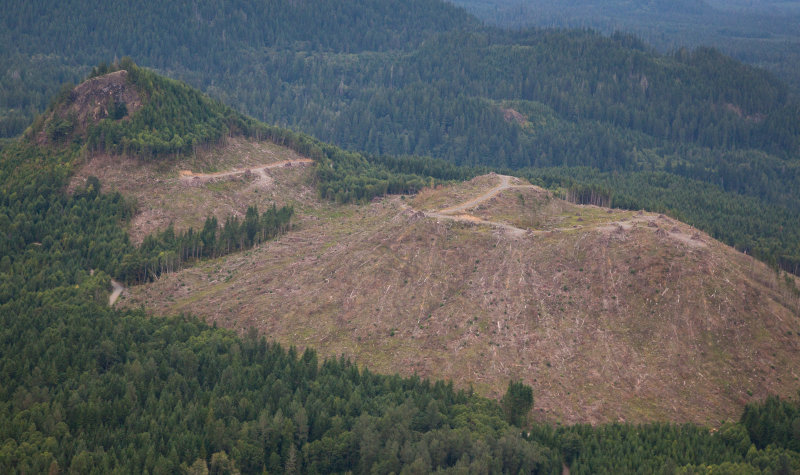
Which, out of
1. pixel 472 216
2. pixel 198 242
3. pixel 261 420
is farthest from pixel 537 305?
pixel 198 242

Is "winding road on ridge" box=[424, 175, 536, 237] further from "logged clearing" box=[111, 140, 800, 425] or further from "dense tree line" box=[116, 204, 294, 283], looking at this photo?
"dense tree line" box=[116, 204, 294, 283]

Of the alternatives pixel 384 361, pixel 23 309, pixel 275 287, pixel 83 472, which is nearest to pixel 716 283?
pixel 384 361

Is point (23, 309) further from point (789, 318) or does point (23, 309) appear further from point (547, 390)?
point (789, 318)

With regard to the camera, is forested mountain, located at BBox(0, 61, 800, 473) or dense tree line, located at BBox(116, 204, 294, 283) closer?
forested mountain, located at BBox(0, 61, 800, 473)

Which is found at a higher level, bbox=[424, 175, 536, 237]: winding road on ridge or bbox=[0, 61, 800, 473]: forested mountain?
bbox=[424, 175, 536, 237]: winding road on ridge

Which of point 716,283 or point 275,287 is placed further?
point 275,287

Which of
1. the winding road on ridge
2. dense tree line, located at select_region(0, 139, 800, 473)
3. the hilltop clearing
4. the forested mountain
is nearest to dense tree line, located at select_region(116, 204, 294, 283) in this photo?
the hilltop clearing

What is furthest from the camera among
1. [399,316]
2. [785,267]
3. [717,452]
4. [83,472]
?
[785,267]

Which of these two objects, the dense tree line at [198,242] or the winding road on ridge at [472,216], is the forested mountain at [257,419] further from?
the winding road on ridge at [472,216]
